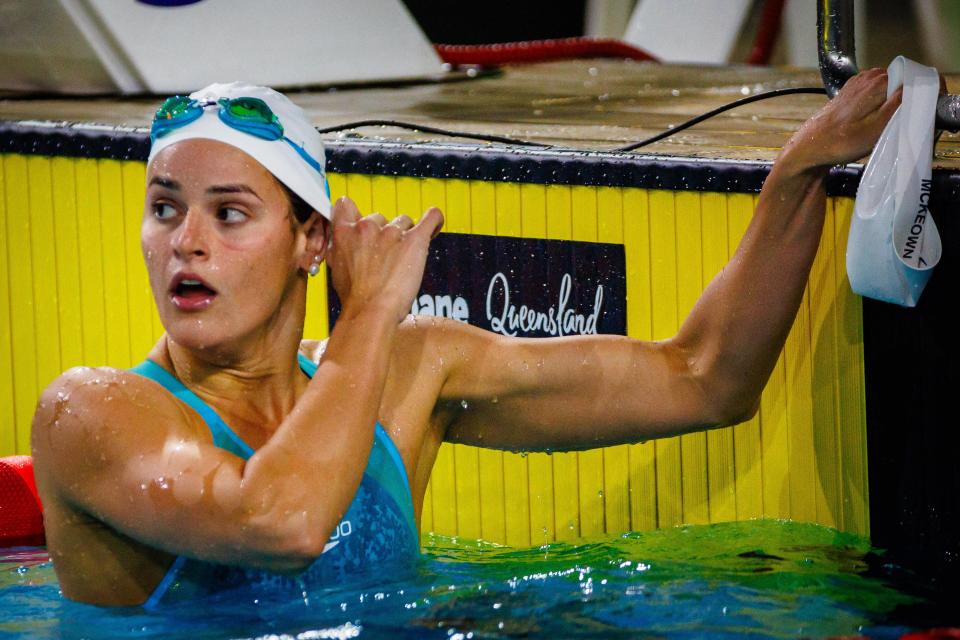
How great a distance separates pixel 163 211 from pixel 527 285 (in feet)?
3.58

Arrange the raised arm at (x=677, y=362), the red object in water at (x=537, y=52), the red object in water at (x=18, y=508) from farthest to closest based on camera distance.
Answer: the red object in water at (x=537, y=52), the red object in water at (x=18, y=508), the raised arm at (x=677, y=362)

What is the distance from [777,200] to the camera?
2.28 metres

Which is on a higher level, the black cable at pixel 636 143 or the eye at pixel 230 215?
the black cable at pixel 636 143

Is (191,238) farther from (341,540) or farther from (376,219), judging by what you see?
(341,540)

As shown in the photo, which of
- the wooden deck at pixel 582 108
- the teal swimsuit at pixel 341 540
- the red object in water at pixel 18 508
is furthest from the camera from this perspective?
the wooden deck at pixel 582 108

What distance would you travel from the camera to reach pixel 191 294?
1974 millimetres

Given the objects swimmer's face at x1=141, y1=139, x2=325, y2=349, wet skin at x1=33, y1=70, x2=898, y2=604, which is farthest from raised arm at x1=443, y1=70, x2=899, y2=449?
swimmer's face at x1=141, y1=139, x2=325, y2=349

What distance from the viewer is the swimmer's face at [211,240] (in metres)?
1.96

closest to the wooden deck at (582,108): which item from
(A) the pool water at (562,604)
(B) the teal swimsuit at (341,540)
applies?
(A) the pool water at (562,604)

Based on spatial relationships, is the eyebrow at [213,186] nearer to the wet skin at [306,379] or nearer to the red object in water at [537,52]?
the wet skin at [306,379]

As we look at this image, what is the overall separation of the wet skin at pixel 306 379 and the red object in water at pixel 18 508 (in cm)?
84

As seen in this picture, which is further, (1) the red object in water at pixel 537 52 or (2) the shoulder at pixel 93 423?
(1) the red object in water at pixel 537 52

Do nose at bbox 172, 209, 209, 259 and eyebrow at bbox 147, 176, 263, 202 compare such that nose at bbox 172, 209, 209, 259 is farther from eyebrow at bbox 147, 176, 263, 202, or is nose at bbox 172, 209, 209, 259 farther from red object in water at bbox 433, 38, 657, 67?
red object in water at bbox 433, 38, 657, 67

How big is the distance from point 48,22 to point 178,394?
277cm
